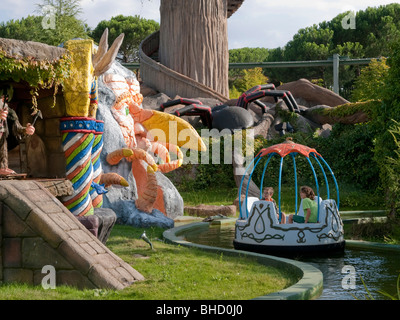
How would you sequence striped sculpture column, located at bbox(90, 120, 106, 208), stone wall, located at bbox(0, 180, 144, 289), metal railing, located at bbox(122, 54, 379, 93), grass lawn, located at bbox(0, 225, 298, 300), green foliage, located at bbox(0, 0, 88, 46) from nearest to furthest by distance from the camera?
grass lawn, located at bbox(0, 225, 298, 300) < stone wall, located at bbox(0, 180, 144, 289) < striped sculpture column, located at bbox(90, 120, 106, 208) < green foliage, located at bbox(0, 0, 88, 46) < metal railing, located at bbox(122, 54, 379, 93)

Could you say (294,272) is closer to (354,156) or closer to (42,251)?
(42,251)

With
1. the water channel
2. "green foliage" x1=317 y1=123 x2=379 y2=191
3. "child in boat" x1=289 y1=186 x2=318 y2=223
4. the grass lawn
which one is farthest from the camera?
"green foliage" x1=317 y1=123 x2=379 y2=191

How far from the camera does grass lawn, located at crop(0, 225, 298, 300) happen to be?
615 centimetres

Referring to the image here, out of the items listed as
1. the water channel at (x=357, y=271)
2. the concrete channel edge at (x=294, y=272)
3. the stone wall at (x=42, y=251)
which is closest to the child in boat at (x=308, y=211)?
the water channel at (x=357, y=271)

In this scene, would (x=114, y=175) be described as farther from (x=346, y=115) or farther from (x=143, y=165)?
(x=346, y=115)

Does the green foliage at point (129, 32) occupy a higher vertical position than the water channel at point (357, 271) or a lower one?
higher

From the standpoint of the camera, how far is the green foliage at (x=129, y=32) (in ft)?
150

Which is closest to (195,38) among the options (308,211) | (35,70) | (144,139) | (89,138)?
(144,139)

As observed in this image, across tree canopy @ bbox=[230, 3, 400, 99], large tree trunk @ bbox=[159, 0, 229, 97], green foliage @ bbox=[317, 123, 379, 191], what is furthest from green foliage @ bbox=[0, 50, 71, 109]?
tree canopy @ bbox=[230, 3, 400, 99]

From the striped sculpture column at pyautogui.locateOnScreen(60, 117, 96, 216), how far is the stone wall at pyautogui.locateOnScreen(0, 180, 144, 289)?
1.50 metres

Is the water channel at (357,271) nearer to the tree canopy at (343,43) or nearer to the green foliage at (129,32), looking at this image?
the tree canopy at (343,43)

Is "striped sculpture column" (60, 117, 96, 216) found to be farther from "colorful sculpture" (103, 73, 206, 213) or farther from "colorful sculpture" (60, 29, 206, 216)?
"colorful sculpture" (103, 73, 206, 213)

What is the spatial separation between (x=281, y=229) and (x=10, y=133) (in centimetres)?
447

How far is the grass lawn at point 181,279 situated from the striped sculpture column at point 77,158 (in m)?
1.02
